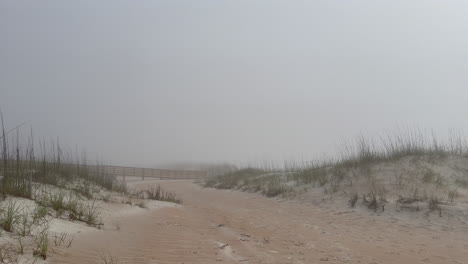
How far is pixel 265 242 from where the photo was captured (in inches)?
221

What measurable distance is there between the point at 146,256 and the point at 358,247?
328cm

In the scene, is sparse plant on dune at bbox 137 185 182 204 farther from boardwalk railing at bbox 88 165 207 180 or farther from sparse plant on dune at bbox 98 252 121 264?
boardwalk railing at bbox 88 165 207 180

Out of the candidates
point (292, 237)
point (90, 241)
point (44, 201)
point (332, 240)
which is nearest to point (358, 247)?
point (332, 240)

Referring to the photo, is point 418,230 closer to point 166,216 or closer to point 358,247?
point 358,247

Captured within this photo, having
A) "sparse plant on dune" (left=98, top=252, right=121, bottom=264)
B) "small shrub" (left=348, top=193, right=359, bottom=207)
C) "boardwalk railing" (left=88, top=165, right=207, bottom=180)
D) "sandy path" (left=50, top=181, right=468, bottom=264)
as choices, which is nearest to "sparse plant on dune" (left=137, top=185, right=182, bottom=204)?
"sandy path" (left=50, top=181, right=468, bottom=264)

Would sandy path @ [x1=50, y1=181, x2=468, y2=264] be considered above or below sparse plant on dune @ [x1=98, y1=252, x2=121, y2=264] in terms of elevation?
below

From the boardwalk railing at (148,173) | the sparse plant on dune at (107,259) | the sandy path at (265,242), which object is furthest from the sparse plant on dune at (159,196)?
the boardwalk railing at (148,173)

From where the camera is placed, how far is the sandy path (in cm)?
440

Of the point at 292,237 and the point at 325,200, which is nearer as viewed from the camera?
the point at 292,237

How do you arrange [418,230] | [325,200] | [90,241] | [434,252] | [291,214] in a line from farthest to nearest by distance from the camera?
[325,200] → [291,214] → [418,230] → [434,252] → [90,241]

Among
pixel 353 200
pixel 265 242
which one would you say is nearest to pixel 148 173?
pixel 353 200

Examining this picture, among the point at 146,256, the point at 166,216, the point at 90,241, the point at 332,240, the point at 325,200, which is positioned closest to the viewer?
the point at 146,256

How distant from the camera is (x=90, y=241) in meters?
4.55

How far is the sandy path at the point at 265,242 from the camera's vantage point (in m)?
4.40
